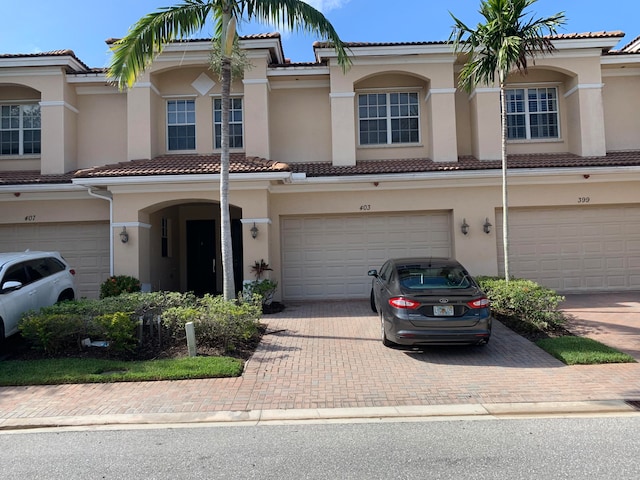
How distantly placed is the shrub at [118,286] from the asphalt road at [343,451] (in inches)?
265

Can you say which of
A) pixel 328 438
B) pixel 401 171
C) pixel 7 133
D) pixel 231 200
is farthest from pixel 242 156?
pixel 328 438

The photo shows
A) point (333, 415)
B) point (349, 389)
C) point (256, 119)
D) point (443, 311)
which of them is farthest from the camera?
point (256, 119)

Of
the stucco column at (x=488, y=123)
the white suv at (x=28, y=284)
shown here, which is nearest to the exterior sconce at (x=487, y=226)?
the stucco column at (x=488, y=123)

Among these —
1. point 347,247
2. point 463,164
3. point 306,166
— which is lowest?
point 347,247

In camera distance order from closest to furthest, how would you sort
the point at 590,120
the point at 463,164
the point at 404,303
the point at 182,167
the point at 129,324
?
1. the point at 404,303
2. the point at 129,324
3. the point at 182,167
4. the point at 463,164
5. the point at 590,120

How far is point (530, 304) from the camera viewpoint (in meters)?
9.19

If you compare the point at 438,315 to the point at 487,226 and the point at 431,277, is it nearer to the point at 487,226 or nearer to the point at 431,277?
the point at 431,277

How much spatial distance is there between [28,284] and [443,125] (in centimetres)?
1165

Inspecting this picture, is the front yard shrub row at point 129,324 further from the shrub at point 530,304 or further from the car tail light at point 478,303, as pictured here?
the shrub at point 530,304

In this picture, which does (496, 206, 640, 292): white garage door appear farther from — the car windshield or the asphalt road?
the asphalt road

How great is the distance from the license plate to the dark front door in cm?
1039

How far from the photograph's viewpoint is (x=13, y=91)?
14.8 meters

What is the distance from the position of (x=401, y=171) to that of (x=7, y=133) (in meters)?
12.8

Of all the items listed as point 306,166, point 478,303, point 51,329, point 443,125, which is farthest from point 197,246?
point 478,303
